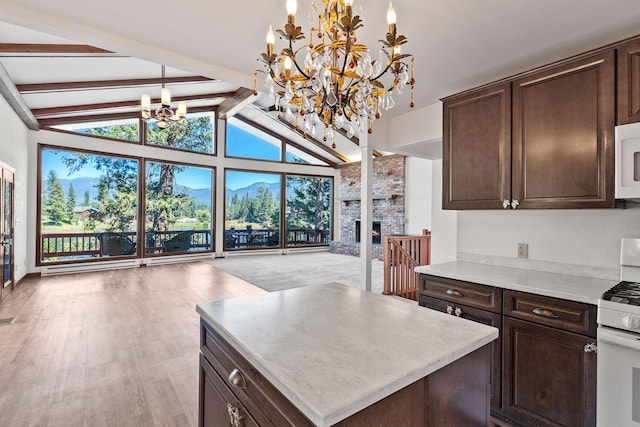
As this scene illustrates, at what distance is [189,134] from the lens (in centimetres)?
822

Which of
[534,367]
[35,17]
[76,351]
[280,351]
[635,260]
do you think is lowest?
[76,351]

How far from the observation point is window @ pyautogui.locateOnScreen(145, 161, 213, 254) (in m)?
7.52

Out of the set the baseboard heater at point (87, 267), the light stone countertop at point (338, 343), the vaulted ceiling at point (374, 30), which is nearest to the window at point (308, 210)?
the baseboard heater at point (87, 267)

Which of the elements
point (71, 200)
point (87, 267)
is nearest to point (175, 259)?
point (87, 267)

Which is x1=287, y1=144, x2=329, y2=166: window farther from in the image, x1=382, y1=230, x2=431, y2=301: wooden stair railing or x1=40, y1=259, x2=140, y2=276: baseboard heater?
x1=382, y1=230, x2=431, y2=301: wooden stair railing

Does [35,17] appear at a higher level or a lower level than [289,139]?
lower

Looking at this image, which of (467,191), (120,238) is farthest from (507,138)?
(120,238)

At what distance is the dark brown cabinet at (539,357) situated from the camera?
1.65 m

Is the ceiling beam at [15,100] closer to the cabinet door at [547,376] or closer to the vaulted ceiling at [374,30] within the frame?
the vaulted ceiling at [374,30]

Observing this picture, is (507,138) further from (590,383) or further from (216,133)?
Answer: (216,133)

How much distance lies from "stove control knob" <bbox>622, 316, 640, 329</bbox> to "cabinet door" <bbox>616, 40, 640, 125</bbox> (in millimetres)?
1103

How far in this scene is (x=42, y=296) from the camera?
4680 mm

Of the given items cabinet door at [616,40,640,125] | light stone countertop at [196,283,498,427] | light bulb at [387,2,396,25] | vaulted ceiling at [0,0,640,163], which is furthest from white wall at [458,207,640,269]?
light bulb at [387,2,396,25]

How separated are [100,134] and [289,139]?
503 centimetres
